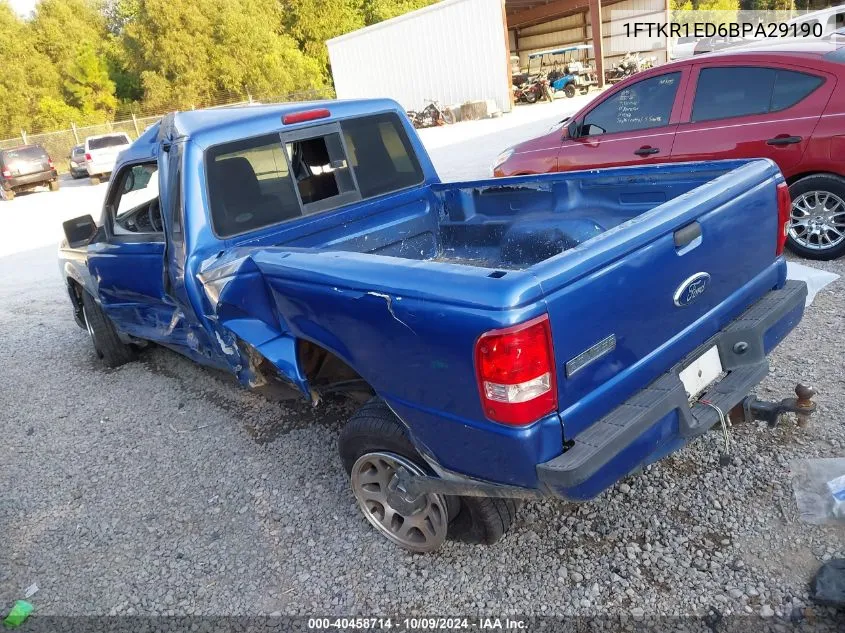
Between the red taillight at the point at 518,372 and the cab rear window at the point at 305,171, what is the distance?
1.96 m

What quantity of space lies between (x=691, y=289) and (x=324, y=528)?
2029 millimetres

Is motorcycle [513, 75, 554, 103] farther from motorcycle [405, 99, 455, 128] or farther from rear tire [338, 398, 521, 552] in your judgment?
rear tire [338, 398, 521, 552]

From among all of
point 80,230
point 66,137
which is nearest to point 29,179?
point 66,137

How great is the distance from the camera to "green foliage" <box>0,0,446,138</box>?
42062 mm

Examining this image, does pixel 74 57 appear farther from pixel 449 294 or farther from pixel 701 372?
pixel 701 372

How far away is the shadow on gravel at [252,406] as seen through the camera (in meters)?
4.21

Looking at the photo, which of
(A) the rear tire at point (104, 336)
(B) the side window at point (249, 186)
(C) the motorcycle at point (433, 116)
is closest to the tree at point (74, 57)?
(C) the motorcycle at point (433, 116)

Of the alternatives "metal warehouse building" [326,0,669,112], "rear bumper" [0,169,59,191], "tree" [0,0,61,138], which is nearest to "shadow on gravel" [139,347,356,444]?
"rear bumper" [0,169,59,191]

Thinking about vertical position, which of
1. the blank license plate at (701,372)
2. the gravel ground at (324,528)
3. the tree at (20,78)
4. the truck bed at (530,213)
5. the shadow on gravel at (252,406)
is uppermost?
the tree at (20,78)

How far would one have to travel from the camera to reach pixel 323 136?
388 cm

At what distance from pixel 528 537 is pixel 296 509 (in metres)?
1.22

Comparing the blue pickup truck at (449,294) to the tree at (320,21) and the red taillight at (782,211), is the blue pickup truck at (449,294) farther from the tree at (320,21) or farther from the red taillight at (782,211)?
the tree at (320,21)

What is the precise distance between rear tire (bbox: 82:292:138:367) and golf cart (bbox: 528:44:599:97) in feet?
85.3

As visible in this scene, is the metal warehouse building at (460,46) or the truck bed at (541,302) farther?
the metal warehouse building at (460,46)
